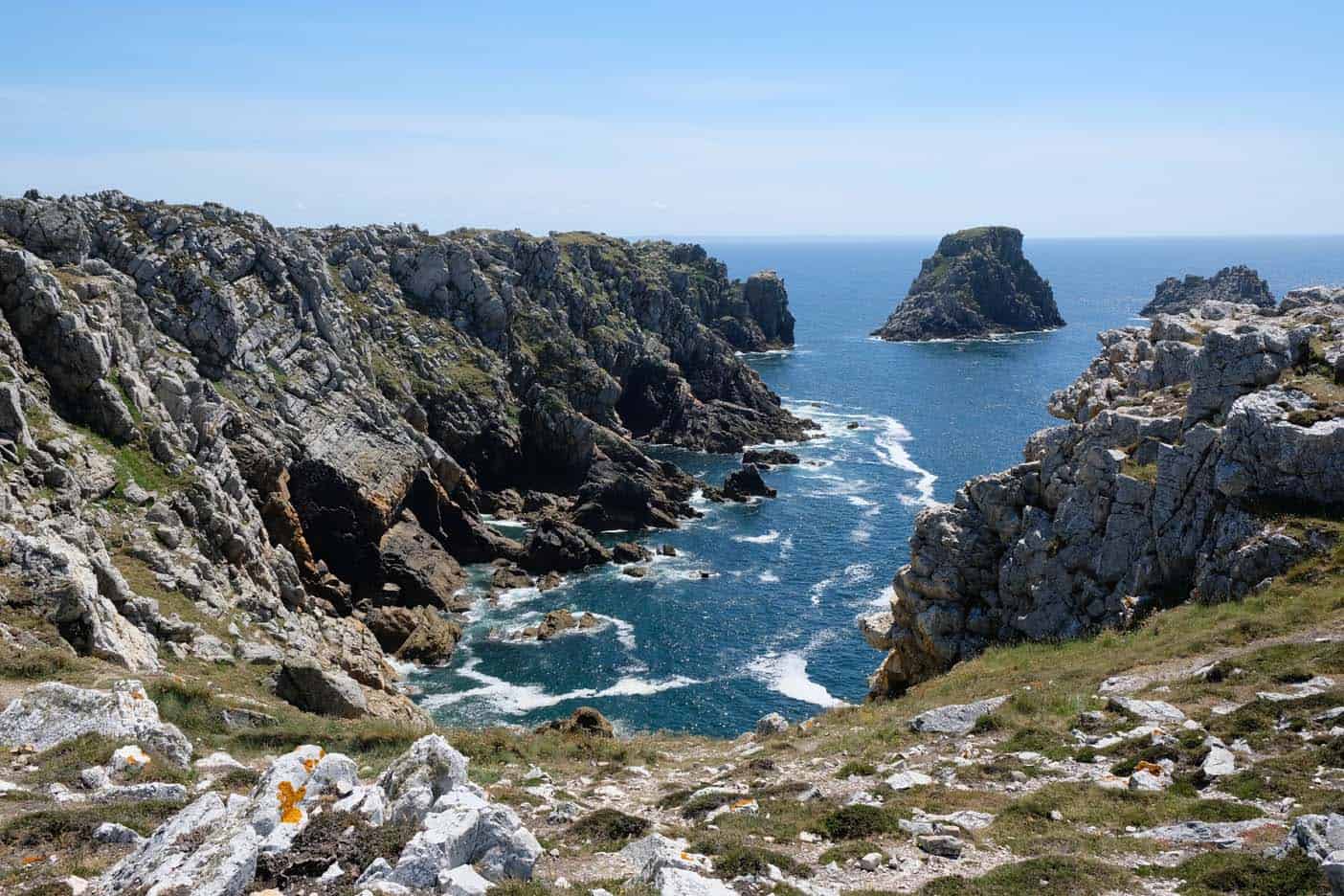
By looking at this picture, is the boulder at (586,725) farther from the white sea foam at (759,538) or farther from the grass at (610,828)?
the white sea foam at (759,538)

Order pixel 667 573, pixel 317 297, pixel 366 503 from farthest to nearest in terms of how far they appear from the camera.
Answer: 1. pixel 317 297
2. pixel 667 573
3. pixel 366 503

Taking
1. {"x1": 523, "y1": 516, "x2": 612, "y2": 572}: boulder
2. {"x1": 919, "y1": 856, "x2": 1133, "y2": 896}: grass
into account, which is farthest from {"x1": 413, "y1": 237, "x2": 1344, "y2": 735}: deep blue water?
{"x1": 919, "y1": 856, "x2": 1133, "y2": 896}: grass

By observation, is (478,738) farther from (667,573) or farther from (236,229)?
(236,229)

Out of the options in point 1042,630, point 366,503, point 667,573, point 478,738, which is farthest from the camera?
point 667,573

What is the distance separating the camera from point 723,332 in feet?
616

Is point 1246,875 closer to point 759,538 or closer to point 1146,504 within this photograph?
point 1146,504

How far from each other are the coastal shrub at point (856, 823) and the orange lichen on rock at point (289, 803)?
27.3 feet

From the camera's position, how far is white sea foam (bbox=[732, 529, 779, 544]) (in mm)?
84125

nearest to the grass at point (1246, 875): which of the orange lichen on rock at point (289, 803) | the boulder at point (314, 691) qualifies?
the orange lichen on rock at point (289, 803)

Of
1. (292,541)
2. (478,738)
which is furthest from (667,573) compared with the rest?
(478,738)

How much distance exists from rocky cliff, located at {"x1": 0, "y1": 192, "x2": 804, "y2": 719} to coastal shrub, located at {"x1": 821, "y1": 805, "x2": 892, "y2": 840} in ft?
69.3

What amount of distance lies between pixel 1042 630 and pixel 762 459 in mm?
81520

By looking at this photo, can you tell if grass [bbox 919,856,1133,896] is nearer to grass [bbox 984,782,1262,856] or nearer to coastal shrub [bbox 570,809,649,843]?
grass [bbox 984,782,1262,856]

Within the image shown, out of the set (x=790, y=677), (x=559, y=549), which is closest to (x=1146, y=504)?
(x=790, y=677)
